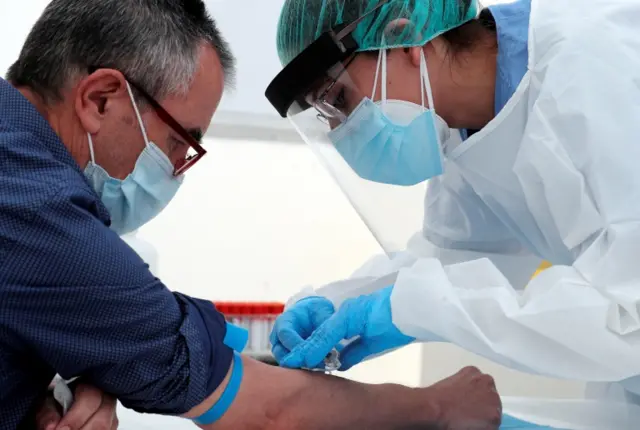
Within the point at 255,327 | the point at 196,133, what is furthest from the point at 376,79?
the point at 255,327

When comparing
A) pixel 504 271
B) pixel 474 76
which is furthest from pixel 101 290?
pixel 504 271

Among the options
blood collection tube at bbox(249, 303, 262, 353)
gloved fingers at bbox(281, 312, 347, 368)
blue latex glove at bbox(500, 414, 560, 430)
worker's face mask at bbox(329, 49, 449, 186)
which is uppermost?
worker's face mask at bbox(329, 49, 449, 186)

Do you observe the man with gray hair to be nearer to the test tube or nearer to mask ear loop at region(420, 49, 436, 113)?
mask ear loop at region(420, 49, 436, 113)

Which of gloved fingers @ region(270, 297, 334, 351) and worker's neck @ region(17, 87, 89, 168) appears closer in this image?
worker's neck @ region(17, 87, 89, 168)

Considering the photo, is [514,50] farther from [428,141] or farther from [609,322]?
[609,322]

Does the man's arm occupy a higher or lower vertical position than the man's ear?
lower

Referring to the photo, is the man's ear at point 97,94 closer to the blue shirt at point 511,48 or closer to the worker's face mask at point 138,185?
the worker's face mask at point 138,185

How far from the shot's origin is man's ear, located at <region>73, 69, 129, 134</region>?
1.12 metres

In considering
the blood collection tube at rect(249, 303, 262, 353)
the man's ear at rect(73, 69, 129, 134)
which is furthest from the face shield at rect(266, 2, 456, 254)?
the blood collection tube at rect(249, 303, 262, 353)

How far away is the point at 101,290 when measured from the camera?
915mm

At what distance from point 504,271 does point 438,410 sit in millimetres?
469

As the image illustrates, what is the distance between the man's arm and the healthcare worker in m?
0.06

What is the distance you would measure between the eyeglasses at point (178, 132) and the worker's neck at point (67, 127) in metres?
0.08

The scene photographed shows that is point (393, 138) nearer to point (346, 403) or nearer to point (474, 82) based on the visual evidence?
point (474, 82)
